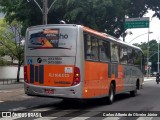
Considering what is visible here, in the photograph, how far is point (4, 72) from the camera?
175 ft

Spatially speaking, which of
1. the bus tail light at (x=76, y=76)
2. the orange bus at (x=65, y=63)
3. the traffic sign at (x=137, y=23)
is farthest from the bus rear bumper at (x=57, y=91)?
the traffic sign at (x=137, y=23)

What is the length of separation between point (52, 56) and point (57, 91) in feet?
4.44

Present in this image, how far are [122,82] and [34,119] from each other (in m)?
8.74

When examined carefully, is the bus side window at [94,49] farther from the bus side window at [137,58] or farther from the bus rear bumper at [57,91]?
the bus side window at [137,58]

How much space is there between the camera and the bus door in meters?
14.0

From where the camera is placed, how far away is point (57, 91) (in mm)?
14055

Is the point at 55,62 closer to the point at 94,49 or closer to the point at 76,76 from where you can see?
the point at 76,76

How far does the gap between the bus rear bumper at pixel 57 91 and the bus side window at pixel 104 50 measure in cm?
259

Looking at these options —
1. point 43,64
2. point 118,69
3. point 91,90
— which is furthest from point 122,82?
point 43,64

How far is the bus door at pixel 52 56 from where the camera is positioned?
46.1 ft

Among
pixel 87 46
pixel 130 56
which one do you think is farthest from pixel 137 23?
pixel 87 46

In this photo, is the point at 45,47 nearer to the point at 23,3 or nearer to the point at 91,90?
the point at 91,90

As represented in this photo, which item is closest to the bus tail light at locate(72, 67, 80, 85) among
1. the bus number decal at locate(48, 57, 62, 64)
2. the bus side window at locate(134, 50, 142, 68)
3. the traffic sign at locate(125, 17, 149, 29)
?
the bus number decal at locate(48, 57, 62, 64)

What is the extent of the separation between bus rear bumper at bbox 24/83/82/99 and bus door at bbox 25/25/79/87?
0.52 feet
